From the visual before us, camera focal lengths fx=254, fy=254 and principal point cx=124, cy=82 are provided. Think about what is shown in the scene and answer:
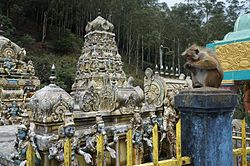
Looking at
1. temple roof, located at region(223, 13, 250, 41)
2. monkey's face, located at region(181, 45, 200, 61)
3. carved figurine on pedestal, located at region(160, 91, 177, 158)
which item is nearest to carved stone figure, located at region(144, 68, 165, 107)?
carved figurine on pedestal, located at region(160, 91, 177, 158)

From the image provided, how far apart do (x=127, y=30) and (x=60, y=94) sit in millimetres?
31609

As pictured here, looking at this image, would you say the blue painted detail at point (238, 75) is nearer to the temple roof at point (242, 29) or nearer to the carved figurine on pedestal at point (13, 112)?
the temple roof at point (242, 29)

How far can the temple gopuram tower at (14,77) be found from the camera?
31.0 ft

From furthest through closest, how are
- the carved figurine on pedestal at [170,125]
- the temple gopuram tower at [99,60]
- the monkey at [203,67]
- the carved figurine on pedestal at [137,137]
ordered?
the temple gopuram tower at [99,60], the carved figurine on pedestal at [170,125], the carved figurine on pedestal at [137,137], the monkey at [203,67]

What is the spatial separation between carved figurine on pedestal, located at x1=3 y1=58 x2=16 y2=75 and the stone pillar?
906 cm

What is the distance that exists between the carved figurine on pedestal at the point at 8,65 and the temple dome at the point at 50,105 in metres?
6.67

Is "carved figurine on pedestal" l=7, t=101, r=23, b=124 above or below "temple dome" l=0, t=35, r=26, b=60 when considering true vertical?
below

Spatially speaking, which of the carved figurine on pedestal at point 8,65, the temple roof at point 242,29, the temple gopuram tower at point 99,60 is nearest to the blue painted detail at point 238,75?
the temple roof at point 242,29

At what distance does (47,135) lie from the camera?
3445mm

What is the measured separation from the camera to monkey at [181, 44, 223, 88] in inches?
80.7

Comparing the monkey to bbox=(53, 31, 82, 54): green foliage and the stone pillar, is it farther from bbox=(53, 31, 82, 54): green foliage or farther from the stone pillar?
bbox=(53, 31, 82, 54): green foliage

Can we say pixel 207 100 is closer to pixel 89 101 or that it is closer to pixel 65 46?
pixel 89 101

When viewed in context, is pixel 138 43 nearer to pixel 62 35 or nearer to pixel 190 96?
pixel 62 35

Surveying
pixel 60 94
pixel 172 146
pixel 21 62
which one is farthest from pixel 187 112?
pixel 21 62
